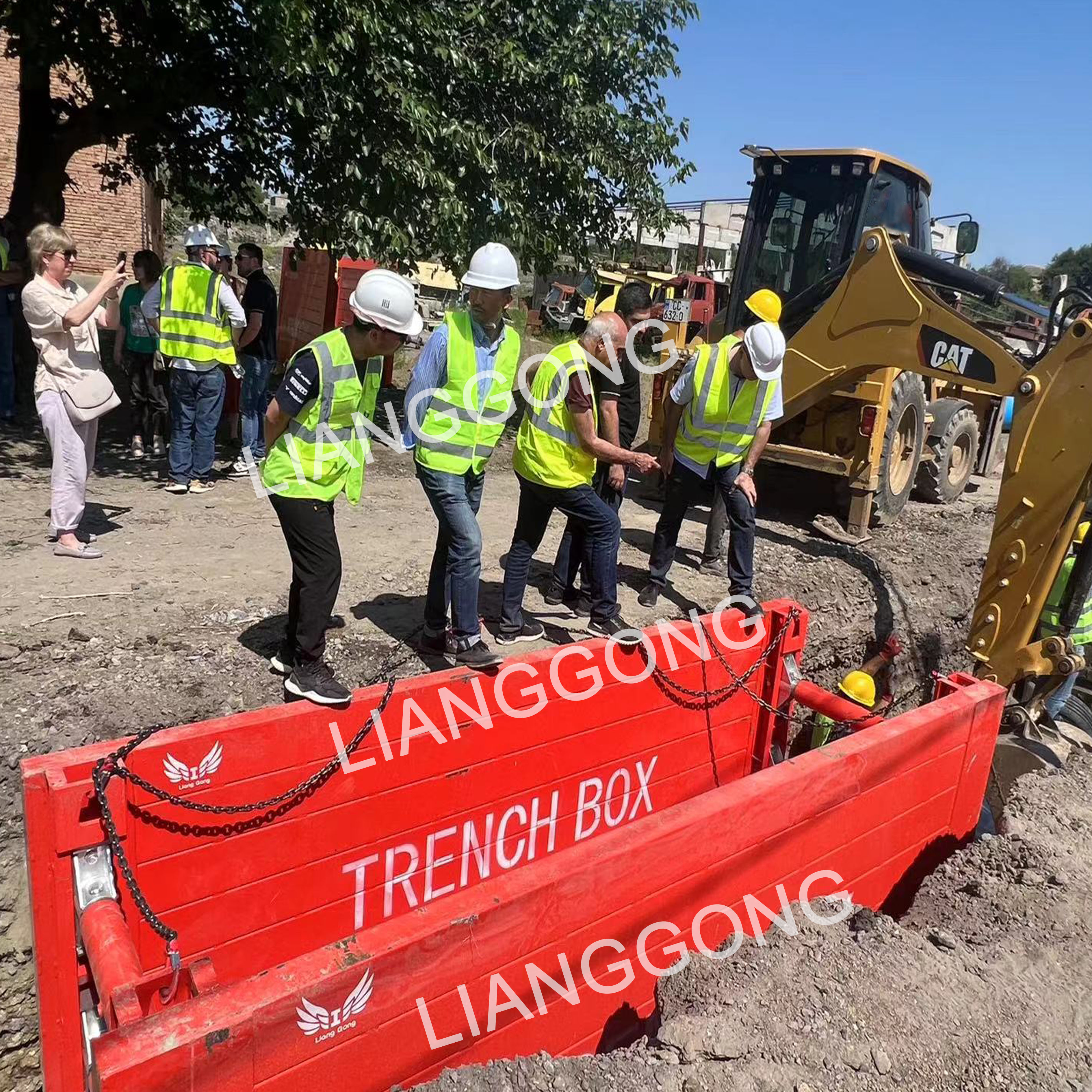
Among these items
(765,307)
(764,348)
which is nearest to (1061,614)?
(764,348)

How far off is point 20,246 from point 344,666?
635 centimetres

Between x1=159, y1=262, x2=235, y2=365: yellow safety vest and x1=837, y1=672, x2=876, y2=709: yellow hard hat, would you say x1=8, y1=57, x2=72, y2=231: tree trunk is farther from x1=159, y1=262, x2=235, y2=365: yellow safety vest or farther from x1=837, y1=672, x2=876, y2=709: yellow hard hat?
x1=837, y1=672, x2=876, y2=709: yellow hard hat

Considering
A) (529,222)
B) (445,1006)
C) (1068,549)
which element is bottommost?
(445,1006)

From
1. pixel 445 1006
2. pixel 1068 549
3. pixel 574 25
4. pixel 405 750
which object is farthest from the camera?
pixel 574 25

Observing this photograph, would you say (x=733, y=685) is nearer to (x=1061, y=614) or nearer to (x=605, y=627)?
(x=605, y=627)

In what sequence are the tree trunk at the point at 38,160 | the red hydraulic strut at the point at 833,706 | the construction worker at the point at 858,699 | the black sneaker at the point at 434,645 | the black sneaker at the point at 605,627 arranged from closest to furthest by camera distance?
the red hydraulic strut at the point at 833,706
the construction worker at the point at 858,699
the black sneaker at the point at 434,645
the black sneaker at the point at 605,627
the tree trunk at the point at 38,160

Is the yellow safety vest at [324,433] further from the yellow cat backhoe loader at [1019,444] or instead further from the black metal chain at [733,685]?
the yellow cat backhoe loader at [1019,444]

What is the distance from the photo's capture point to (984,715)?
369cm

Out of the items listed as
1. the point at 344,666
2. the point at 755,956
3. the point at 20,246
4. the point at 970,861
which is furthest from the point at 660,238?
the point at 755,956

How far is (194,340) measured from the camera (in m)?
6.27

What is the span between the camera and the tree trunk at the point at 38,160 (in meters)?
7.96

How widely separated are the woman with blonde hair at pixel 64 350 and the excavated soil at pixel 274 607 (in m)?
0.36

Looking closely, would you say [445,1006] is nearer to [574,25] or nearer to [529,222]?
[529,222]

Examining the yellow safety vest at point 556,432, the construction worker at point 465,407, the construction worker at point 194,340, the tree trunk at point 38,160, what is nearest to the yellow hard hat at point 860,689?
the yellow safety vest at point 556,432
